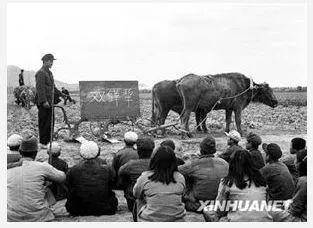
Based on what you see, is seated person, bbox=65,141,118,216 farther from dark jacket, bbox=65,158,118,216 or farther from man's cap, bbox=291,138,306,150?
man's cap, bbox=291,138,306,150

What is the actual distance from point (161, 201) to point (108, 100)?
670cm

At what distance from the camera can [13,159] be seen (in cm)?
709

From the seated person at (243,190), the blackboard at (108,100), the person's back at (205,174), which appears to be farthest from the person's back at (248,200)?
the blackboard at (108,100)

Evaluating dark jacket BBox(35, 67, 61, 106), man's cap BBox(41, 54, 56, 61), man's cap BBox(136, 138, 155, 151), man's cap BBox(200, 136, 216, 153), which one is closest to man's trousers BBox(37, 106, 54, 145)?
dark jacket BBox(35, 67, 61, 106)

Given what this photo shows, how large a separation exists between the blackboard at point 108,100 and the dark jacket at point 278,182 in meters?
5.98

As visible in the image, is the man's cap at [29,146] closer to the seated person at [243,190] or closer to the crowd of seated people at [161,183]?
the crowd of seated people at [161,183]

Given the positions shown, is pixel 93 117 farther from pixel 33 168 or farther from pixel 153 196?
pixel 153 196

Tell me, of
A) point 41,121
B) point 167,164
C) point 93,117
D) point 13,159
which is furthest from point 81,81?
point 167,164

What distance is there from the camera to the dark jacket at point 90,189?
23.4ft

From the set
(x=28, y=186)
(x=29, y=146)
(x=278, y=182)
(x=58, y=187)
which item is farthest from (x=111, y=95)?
(x=278, y=182)

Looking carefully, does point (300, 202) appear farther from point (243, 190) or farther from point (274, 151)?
point (274, 151)

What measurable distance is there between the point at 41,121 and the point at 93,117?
188 centimetres

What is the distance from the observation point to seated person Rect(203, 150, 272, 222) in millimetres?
5641

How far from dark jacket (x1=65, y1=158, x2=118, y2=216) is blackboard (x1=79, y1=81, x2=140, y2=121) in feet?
16.8
